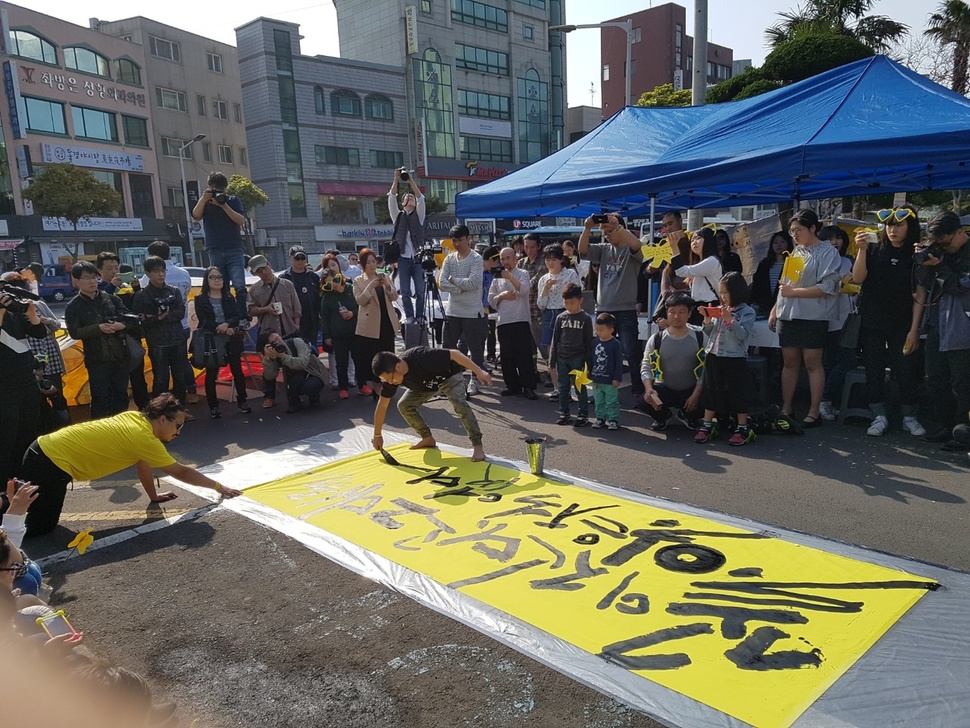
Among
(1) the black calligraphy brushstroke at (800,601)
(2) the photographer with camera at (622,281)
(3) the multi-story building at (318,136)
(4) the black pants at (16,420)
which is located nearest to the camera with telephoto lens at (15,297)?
(4) the black pants at (16,420)

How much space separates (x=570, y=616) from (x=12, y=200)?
43.2m

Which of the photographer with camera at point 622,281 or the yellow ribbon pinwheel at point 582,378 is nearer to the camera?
the yellow ribbon pinwheel at point 582,378

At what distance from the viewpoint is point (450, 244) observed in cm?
880

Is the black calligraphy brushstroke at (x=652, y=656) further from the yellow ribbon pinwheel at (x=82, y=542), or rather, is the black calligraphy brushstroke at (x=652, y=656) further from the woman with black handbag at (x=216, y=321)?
the woman with black handbag at (x=216, y=321)

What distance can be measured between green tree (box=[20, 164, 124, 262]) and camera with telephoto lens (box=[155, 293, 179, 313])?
29.0 metres

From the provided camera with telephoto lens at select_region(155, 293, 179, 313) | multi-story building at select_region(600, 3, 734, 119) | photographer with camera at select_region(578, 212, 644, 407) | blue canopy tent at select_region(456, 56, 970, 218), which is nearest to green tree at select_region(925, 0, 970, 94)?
blue canopy tent at select_region(456, 56, 970, 218)

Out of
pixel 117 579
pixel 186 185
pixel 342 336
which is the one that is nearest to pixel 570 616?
pixel 117 579

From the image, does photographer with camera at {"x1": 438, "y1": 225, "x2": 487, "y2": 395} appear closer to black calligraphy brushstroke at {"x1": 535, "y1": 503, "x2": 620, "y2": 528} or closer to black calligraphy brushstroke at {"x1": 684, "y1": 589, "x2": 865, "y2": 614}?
black calligraphy brushstroke at {"x1": 535, "y1": 503, "x2": 620, "y2": 528}

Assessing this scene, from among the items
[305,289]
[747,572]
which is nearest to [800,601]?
[747,572]

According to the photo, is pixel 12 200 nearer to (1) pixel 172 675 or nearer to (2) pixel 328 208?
(2) pixel 328 208

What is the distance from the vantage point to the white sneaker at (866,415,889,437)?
6180mm

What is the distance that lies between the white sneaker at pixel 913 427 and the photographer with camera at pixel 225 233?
744cm

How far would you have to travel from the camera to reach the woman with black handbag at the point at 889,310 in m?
6.19

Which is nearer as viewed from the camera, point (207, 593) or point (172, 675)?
point (172, 675)
